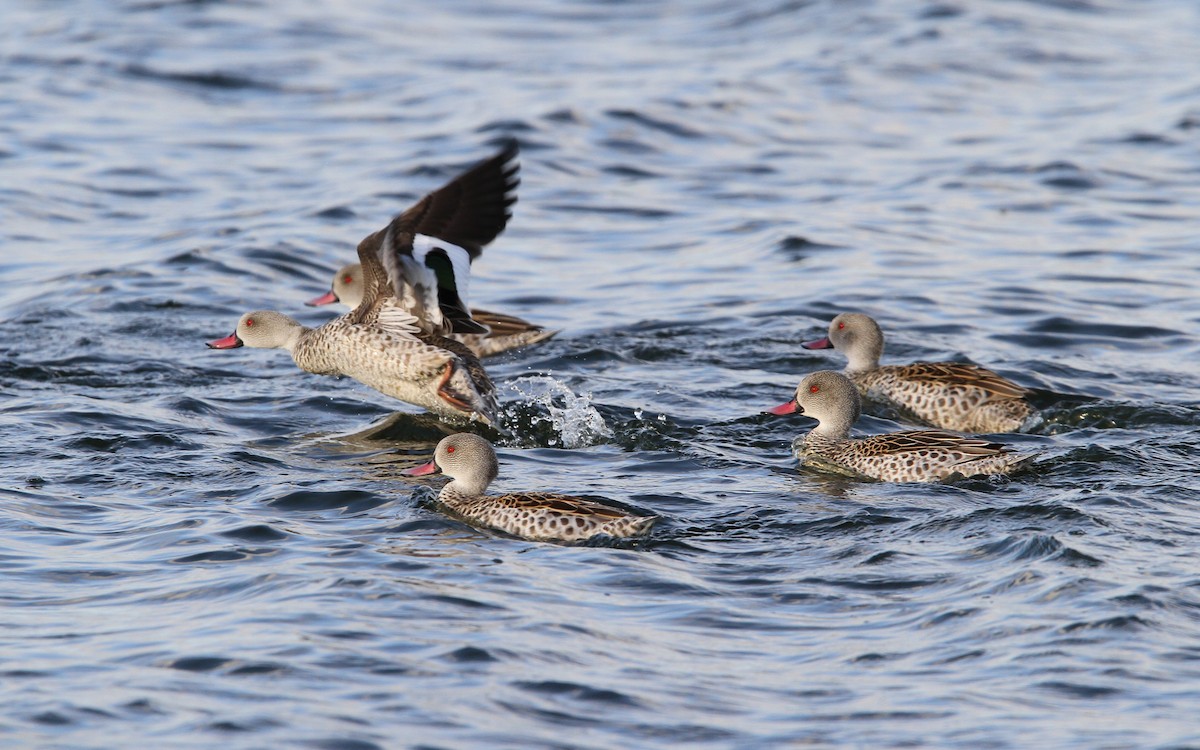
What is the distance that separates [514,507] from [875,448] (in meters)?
2.30

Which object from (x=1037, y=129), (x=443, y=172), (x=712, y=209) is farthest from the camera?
(x=1037, y=129)

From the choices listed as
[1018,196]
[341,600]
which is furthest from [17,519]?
[1018,196]

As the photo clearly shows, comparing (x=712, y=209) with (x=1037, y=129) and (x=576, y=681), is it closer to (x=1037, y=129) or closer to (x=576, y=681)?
(x=1037, y=129)

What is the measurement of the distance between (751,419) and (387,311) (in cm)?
247

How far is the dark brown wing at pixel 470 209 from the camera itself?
10.5 metres

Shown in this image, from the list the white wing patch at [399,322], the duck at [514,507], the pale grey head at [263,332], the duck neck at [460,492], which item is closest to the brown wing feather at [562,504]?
the duck at [514,507]

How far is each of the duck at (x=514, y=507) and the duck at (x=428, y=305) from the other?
1.75m

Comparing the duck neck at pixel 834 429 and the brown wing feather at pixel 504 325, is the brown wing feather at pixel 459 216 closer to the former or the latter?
the brown wing feather at pixel 504 325

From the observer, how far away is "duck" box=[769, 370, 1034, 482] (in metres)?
8.94

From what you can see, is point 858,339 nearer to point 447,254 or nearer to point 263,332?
point 447,254

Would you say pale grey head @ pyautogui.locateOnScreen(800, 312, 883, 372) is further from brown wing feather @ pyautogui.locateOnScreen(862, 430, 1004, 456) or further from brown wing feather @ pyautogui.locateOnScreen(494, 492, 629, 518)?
brown wing feather @ pyautogui.locateOnScreen(494, 492, 629, 518)

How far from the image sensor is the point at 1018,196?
1742 centimetres

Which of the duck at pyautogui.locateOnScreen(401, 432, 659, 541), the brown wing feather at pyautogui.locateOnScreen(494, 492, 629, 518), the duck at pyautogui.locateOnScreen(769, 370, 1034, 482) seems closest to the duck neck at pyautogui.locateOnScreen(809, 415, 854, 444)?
the duck at pyautogui.locateOnScreen(769, 370, 1034, 482)

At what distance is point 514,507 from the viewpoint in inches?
323
